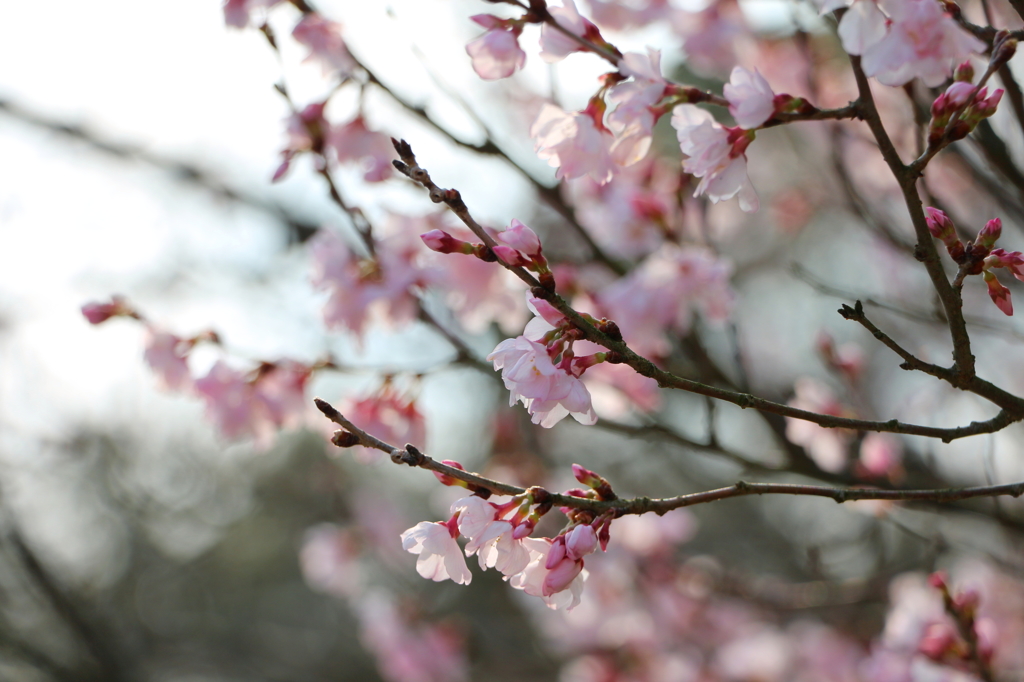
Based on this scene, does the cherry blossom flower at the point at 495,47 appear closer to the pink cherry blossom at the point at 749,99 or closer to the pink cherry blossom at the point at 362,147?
the pink cherry blossom at the point at 749,99

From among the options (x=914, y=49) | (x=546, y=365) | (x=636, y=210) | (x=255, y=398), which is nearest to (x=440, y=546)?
(x=546, y=365)

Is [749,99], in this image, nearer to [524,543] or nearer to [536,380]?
[536,380]

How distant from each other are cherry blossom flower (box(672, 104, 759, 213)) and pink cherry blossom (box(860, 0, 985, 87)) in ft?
0.79

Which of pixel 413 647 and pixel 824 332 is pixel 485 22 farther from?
pixel 413 647

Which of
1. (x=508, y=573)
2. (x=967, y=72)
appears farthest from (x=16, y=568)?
(x=967, y=72)

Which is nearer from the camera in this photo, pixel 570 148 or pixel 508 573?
pixel 508 573

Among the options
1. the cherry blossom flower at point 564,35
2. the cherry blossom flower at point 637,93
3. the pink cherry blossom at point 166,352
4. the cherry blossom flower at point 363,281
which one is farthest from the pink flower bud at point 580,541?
the pink cherry blossom at point 166,352

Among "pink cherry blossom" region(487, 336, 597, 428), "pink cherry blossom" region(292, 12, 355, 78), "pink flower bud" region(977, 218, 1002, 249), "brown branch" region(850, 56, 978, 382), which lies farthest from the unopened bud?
"pink cherry blossom" region(292, 12, 355, 78)

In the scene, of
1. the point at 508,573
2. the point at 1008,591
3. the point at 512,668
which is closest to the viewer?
the point at 508,573

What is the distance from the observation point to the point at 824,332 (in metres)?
2.55

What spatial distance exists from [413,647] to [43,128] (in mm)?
3682

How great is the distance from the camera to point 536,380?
1.08 metres

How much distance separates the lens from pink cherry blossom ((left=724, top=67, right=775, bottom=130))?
3.92 ft

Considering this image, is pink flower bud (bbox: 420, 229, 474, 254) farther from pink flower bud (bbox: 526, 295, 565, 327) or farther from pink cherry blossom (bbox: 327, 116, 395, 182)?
pink cherry blossom (bbox: 327, 116, 395, 182)
